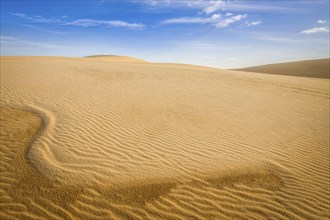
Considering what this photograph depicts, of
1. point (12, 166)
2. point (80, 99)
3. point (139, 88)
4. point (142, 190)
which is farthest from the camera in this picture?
point (139, 88)

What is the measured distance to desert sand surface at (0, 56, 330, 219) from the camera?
3574mm

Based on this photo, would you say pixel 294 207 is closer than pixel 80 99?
Yes

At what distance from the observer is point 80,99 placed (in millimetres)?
9242

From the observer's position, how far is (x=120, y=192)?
12.6ft

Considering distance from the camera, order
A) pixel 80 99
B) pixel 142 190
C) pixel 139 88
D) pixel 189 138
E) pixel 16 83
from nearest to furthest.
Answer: pixel 142 190
pixel 189 138
pixel 80 99
pixel 16 83
pixel 139 88

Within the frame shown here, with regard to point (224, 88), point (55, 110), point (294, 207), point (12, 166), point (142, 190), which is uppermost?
point (224, 88)

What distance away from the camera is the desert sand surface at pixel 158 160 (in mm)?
3574

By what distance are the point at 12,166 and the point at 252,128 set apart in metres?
7.00

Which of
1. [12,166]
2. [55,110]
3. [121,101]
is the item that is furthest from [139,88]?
[12,166]

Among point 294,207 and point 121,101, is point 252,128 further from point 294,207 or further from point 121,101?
point 121,101

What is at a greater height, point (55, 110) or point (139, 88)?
point (139, 88)

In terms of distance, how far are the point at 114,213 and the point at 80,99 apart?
6.98 metres

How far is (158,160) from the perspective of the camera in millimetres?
4887

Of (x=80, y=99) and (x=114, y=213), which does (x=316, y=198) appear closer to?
(x=114, y=213)
